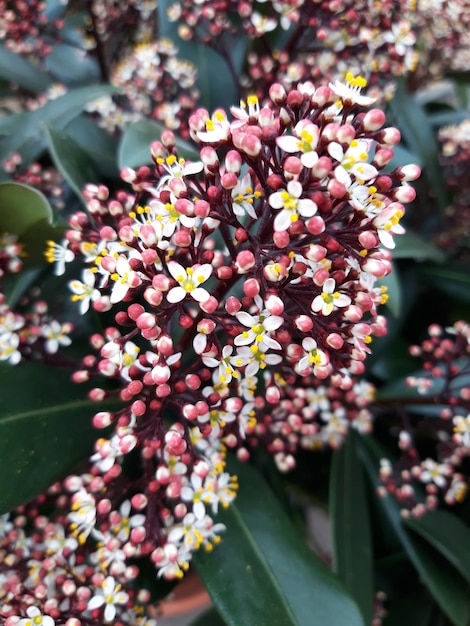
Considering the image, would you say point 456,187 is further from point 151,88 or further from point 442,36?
point 151,88

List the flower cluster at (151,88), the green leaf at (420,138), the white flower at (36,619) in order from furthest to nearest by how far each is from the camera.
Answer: the green leaf at (420,138) < the flower cluster at (151,88) < the white flower at (36,619)

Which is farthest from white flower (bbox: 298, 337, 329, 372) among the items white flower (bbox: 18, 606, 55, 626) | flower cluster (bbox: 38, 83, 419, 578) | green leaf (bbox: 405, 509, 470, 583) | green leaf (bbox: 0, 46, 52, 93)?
green leaf (bbox: 0, 46, 52, 93)

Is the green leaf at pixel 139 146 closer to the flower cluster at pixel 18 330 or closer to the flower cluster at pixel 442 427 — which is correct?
the flower cluster at pixel 18 330

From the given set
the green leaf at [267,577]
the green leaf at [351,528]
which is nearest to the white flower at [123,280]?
the green leaf at [267,577]

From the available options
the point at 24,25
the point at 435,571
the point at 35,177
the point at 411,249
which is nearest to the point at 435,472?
the point at 435,571

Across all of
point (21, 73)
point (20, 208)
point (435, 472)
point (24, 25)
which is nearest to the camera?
point (20, 208)

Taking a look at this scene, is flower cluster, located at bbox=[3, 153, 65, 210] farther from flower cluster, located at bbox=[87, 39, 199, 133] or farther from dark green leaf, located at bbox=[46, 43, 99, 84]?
dark green leaf, located at bbox=[46, 43, 99, 84]

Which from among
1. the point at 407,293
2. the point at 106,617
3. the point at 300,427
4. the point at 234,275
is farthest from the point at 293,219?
the point at 407,293
